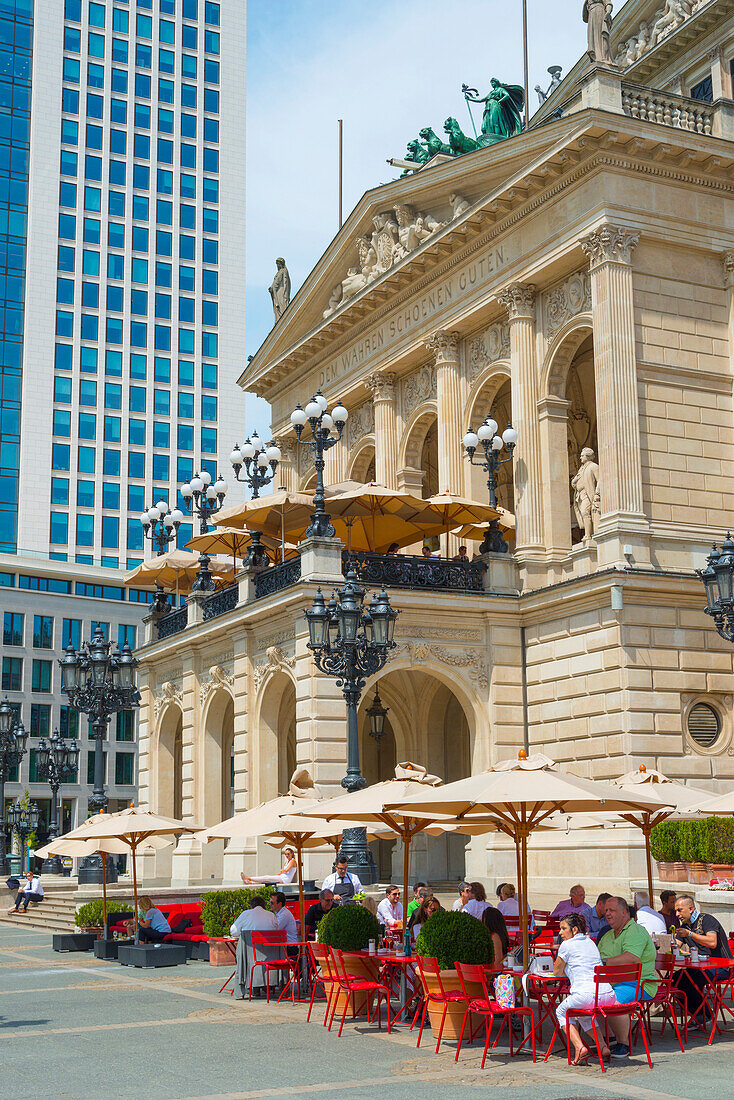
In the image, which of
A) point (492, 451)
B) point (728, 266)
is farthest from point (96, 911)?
point (728, 266)

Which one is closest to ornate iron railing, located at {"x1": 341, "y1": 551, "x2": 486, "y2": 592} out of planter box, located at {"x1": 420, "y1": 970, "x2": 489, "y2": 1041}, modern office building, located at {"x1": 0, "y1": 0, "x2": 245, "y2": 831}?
planter box, located at {"x1": 420, "y1": 970, "x2": 489, "y2": 1041}

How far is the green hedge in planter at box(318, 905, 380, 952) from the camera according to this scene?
1545 cm

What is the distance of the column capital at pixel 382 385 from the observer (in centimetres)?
4025

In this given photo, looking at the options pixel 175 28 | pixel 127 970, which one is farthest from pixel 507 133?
pixel 175 28

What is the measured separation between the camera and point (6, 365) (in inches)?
3312

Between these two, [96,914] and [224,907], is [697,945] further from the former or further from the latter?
[96,914]

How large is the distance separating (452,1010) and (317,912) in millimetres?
5134

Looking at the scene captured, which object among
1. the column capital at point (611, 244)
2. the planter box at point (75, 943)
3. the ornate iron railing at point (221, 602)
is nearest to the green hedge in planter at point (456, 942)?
the planter box at point (75, 943)

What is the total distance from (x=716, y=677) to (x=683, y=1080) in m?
19.3

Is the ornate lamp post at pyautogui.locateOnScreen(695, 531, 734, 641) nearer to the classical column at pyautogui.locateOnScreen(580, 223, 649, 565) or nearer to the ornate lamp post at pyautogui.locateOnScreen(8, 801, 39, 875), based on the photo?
the classical column at pyautogui.locateOnScreen(580, 223, 649, 565)

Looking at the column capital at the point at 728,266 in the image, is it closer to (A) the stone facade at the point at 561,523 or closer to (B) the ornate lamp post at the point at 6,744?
(A) the stone facade at the point at 561,523

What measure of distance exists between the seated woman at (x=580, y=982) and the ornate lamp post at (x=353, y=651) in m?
9.28

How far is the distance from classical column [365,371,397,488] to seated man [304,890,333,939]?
2260 centimetres

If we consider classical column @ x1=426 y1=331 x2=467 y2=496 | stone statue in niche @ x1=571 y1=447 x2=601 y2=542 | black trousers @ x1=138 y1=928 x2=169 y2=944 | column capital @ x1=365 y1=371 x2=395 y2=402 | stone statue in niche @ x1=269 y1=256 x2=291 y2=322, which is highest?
stone statue in niche @ x1=269 y1=256 x2=291 y2=322
